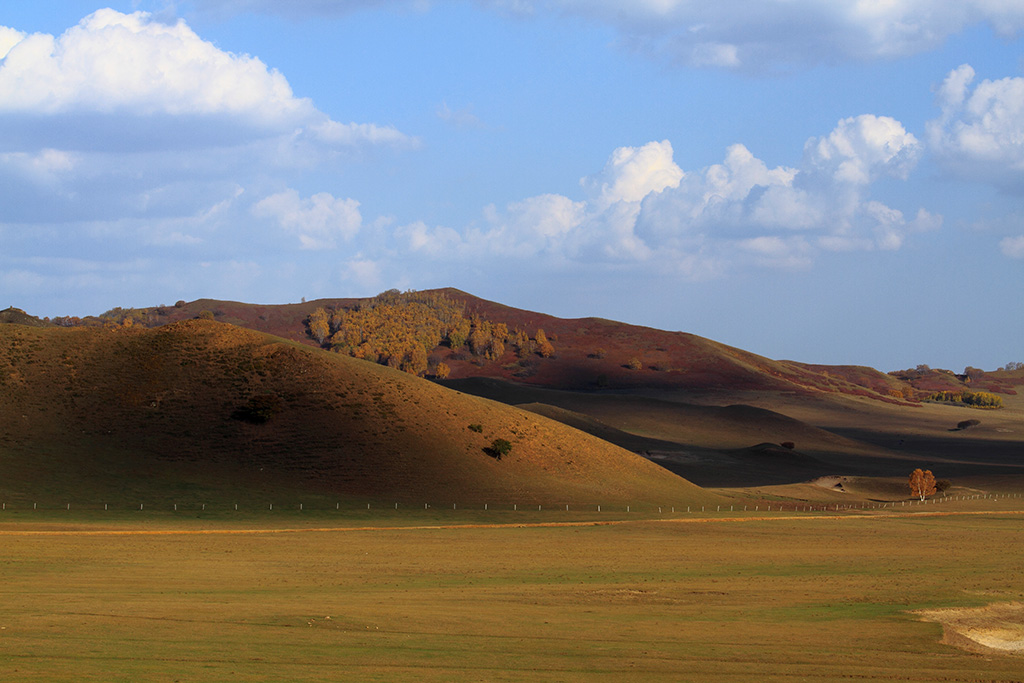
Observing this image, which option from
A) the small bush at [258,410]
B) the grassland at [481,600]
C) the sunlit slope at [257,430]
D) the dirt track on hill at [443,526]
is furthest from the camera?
the small bush at [258,410]

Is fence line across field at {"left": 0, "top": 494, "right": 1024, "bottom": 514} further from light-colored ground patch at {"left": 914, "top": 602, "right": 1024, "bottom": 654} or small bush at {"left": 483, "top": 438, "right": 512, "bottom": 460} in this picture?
light-colored ground patch at {"left": 914, "top": 602, "right": 1024, "bottom": 654}

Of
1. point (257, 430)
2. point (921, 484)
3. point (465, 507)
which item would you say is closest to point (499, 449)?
point (465, 507)

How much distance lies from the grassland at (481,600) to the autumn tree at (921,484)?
33.6 metres

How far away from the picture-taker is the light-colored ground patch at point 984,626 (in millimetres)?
24062

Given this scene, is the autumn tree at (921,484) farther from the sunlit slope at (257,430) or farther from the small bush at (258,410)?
Answer: the small bush at (258,410)

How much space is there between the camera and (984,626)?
87.4 feet

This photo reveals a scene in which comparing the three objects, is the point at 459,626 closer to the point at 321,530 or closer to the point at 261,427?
the point at 321,530

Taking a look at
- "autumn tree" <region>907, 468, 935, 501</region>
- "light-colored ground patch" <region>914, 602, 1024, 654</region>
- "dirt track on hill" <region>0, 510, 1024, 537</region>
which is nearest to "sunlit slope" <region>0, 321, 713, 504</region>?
"dirt track on hill" <region>0, 510, 1024, 537</region>

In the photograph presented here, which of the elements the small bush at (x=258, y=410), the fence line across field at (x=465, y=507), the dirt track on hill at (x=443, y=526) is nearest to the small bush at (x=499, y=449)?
the fence line across field at (x=465, y=507)

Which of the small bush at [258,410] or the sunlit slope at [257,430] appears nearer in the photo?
the sunlit slope at [257,430]

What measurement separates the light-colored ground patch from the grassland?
0.65 metres

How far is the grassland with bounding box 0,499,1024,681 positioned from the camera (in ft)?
64.6

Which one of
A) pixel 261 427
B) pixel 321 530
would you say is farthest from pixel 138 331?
pixel 321 530

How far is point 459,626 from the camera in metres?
24.2
